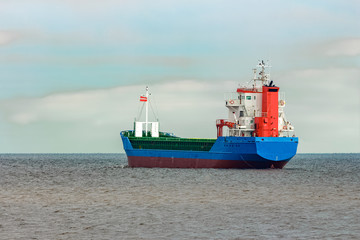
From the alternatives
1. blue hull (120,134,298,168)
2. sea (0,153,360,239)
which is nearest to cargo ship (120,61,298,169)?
blue hull (120,134,298,168)

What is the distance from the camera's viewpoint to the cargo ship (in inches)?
2867

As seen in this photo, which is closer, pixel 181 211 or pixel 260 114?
pixel 181 211

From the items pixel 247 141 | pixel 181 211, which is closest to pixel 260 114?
pixel 247 141

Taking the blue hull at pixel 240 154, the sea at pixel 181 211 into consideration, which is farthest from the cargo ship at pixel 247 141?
the sea at pixel 181 211

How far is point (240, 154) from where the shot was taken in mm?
73500

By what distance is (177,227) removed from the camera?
102 feet

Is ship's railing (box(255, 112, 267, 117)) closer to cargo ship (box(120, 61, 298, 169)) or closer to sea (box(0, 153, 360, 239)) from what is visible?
cargo ship (box(120, 61, 298, 169))

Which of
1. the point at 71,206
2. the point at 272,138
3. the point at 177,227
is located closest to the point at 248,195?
the point at 71,206

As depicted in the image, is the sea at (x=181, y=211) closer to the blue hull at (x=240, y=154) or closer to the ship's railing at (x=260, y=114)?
the blue hull at (x=240, y=154)

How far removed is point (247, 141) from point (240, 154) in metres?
2.12

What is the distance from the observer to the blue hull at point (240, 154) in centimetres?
7212

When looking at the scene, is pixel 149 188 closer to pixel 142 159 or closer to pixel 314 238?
pixel 314 238

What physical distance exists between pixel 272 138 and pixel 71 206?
36.9 meters

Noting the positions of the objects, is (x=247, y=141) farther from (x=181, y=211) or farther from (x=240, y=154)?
(x=181, y=211)
